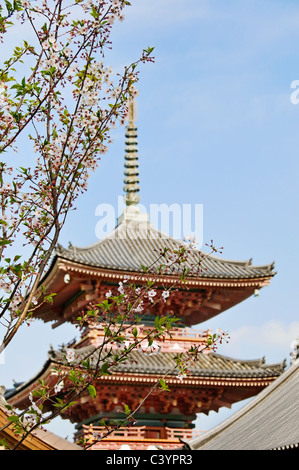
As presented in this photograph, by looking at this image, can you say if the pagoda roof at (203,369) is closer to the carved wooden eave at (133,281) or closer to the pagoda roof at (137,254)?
the carved wooden eave at (133,281)

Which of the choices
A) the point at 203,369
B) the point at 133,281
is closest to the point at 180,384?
the point at 203,369

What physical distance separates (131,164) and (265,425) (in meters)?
14.6

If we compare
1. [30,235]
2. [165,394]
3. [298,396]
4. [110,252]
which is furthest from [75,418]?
[30,235]

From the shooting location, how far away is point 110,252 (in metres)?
26.8

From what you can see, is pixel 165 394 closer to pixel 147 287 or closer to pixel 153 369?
pixel 153 369

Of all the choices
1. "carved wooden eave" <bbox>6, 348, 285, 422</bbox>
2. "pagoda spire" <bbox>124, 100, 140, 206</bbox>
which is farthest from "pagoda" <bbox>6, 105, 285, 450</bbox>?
"pagoda spire" <bbox>124, 100, 140, 206</bbox>

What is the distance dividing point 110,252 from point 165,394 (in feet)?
16.3

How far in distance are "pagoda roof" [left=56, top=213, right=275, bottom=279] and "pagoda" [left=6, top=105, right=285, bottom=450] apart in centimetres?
3

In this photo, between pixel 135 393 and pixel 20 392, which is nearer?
pixel 135 393

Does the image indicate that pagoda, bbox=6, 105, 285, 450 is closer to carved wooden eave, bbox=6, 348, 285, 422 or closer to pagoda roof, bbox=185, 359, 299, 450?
carved wooden eave, bbox=6, 348, 285, 422

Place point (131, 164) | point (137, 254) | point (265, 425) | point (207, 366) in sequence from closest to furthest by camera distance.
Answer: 1. point (265, 425)
2. point (207, 366)
3. point (137, 254)
4. point (131, 164)

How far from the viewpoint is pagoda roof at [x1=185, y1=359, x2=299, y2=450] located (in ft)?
50.5

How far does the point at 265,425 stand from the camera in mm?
17547

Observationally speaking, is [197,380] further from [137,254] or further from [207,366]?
[137,254]
